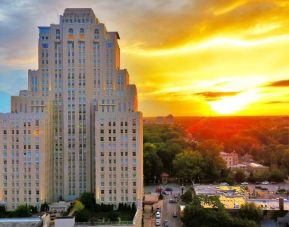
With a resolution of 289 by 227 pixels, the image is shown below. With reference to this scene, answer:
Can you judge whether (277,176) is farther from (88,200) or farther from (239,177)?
(88,200)

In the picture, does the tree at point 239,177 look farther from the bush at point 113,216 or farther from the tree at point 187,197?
the bush at point 113,216

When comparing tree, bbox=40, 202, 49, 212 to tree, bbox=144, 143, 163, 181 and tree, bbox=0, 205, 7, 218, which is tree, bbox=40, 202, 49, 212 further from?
tree, bbox=144, 143, 163, 181

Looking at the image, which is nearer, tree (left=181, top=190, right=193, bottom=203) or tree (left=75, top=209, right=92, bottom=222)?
tree (left=75, top=209, right=92, bottom=222)

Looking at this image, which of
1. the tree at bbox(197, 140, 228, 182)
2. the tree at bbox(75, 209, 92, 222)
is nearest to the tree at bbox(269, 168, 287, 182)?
the tree at bbox(197, 140, 228, 182)

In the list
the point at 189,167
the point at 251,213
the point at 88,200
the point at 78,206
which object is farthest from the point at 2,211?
the point at 189,167

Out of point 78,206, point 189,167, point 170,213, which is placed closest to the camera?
point 78,206

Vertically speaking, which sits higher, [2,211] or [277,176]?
[277,176]

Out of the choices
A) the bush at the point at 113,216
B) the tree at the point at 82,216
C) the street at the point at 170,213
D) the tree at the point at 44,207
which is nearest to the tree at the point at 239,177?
the street at the point at 170,213
